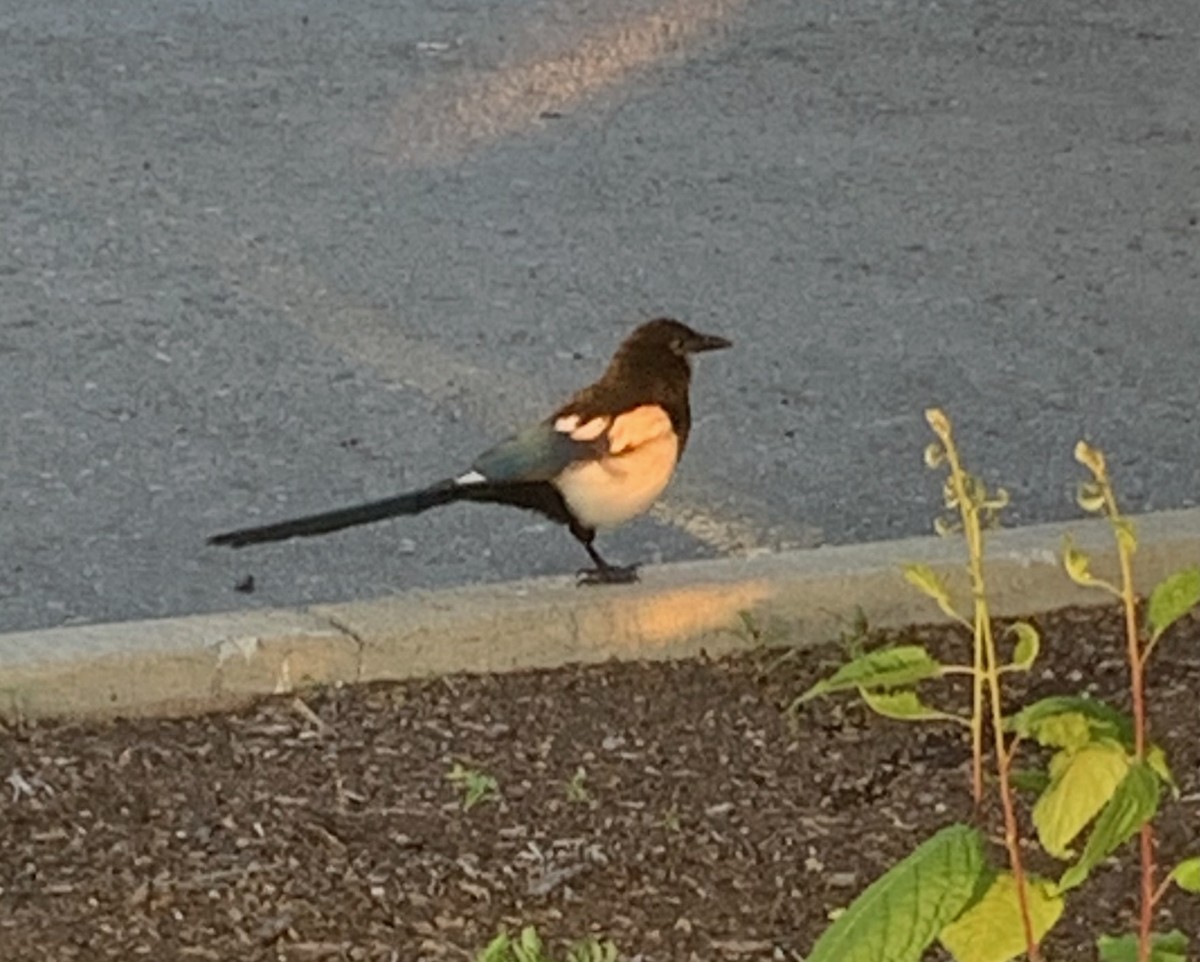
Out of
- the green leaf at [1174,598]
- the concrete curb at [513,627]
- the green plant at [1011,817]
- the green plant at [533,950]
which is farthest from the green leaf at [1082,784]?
the concrete curb at [513,627]

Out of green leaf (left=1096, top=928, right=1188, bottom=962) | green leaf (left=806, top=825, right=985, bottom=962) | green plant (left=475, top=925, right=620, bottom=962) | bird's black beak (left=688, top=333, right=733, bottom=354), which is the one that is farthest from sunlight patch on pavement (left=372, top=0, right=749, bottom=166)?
green leaf (left=806, top=825, right=985, bottom=962)

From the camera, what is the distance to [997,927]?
2119mm

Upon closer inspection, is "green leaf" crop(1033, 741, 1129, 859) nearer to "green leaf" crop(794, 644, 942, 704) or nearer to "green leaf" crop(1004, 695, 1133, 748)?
"green leaf" crop(1004, 695, 1133, 748)

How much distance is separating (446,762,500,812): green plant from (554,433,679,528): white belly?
1.97 ft

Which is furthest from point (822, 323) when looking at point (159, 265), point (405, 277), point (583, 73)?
point (583, 73)

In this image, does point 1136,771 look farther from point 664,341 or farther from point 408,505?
point 664,341

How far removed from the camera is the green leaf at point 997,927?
6.92 feet

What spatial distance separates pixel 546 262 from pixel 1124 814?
554 cm

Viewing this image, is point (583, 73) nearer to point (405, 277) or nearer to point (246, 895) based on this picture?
point (405, 277)

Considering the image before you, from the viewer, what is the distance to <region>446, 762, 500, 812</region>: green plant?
368 cm

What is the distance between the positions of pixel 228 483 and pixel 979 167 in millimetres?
3513

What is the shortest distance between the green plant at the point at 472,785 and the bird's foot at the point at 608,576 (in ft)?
1.77

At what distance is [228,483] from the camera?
224 inches

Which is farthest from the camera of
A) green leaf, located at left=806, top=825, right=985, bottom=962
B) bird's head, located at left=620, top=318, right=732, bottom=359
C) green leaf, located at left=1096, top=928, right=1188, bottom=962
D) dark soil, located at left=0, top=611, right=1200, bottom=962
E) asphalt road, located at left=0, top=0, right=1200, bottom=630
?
asphalt road, located at left=0, top=0, right=1200, bottom=630
